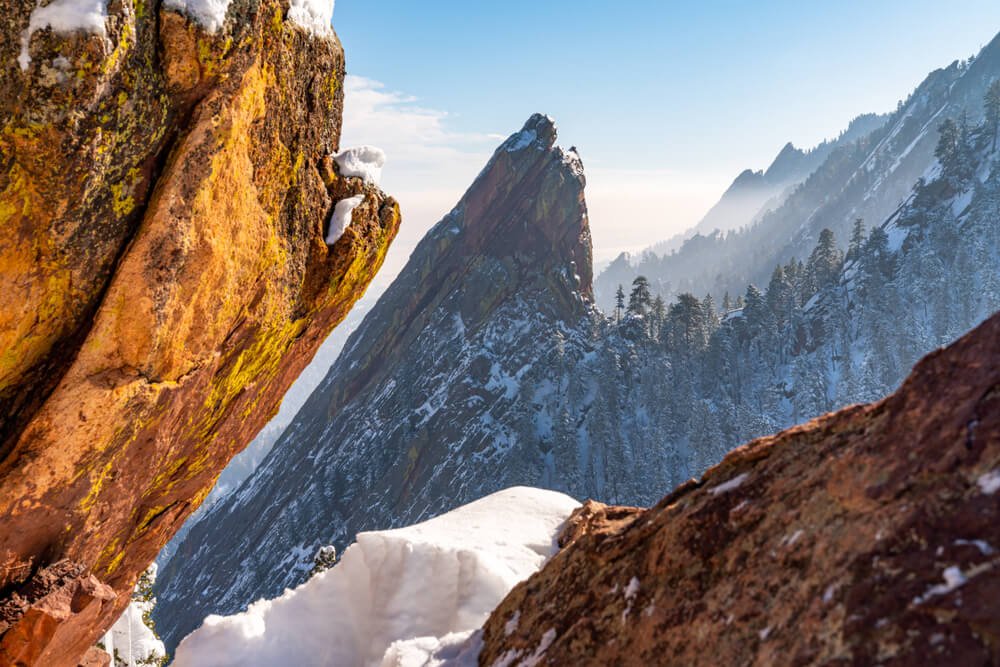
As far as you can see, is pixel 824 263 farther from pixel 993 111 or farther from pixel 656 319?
pixel 993 111

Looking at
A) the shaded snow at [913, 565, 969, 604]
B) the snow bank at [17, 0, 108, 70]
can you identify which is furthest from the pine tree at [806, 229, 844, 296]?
the snow bank at [17, 0, 108, 70]

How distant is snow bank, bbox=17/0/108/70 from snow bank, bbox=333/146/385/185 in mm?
5856

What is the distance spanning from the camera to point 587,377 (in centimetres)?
11419

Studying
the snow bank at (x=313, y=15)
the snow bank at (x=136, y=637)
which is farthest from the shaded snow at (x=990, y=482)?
the snow bank at (x=136, y=637)

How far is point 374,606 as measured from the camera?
12414 millimetres

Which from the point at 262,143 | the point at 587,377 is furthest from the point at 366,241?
the point at 587,377

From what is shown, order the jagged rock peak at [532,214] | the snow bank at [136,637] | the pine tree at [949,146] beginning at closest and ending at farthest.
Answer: the snow bank at [136,637] → the pine tree at [949,146] → the jagged rock peak at [532,214]

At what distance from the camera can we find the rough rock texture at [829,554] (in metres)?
3.69

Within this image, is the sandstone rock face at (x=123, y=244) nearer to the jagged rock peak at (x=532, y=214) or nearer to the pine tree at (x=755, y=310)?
the jagged rock peak at (x=532, y=214)

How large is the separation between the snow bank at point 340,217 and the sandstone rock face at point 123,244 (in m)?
1.14

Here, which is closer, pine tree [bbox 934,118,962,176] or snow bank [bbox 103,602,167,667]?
snow bank [bbox 103,602,167,667]

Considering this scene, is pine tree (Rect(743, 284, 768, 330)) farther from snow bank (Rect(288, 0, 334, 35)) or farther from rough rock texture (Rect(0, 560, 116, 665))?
rough rock texture (Rect(0, 560, 116, 665))

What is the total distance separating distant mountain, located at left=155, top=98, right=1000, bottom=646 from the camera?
98.5 metres

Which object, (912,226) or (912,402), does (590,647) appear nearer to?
(912,402)
